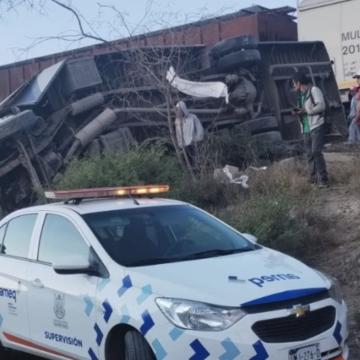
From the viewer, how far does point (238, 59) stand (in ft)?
52.1

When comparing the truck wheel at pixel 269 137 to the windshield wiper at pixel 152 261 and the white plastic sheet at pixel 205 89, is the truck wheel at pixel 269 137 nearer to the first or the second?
the white plastic sheet at pixel 205 89

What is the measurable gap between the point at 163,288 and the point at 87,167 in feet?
18.9

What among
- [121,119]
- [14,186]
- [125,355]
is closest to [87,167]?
[14,186]

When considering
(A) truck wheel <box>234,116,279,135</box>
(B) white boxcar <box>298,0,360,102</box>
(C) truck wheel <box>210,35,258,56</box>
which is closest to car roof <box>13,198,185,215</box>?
(A) truck wheel <box>234,116,279,135</box>

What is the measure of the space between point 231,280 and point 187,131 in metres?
8.18

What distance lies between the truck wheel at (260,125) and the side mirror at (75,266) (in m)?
9.78

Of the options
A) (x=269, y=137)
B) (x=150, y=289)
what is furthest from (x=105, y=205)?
(x=269, y=137)

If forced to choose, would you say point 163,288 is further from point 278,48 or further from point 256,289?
point 278,48

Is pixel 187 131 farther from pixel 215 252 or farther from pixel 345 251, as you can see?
pixel 215 252

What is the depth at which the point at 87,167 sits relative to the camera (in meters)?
10.9

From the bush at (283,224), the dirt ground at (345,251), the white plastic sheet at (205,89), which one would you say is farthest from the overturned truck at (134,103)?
the bush at (283,224)

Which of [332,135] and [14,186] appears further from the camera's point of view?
[332,135]

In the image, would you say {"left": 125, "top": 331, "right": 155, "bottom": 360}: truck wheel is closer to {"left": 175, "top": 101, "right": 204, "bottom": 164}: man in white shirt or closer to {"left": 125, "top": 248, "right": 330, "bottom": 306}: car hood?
{"left": 125, "top": 248, "right": 330, "bottom": 306}: car hood

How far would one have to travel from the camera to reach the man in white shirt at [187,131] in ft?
43.2
